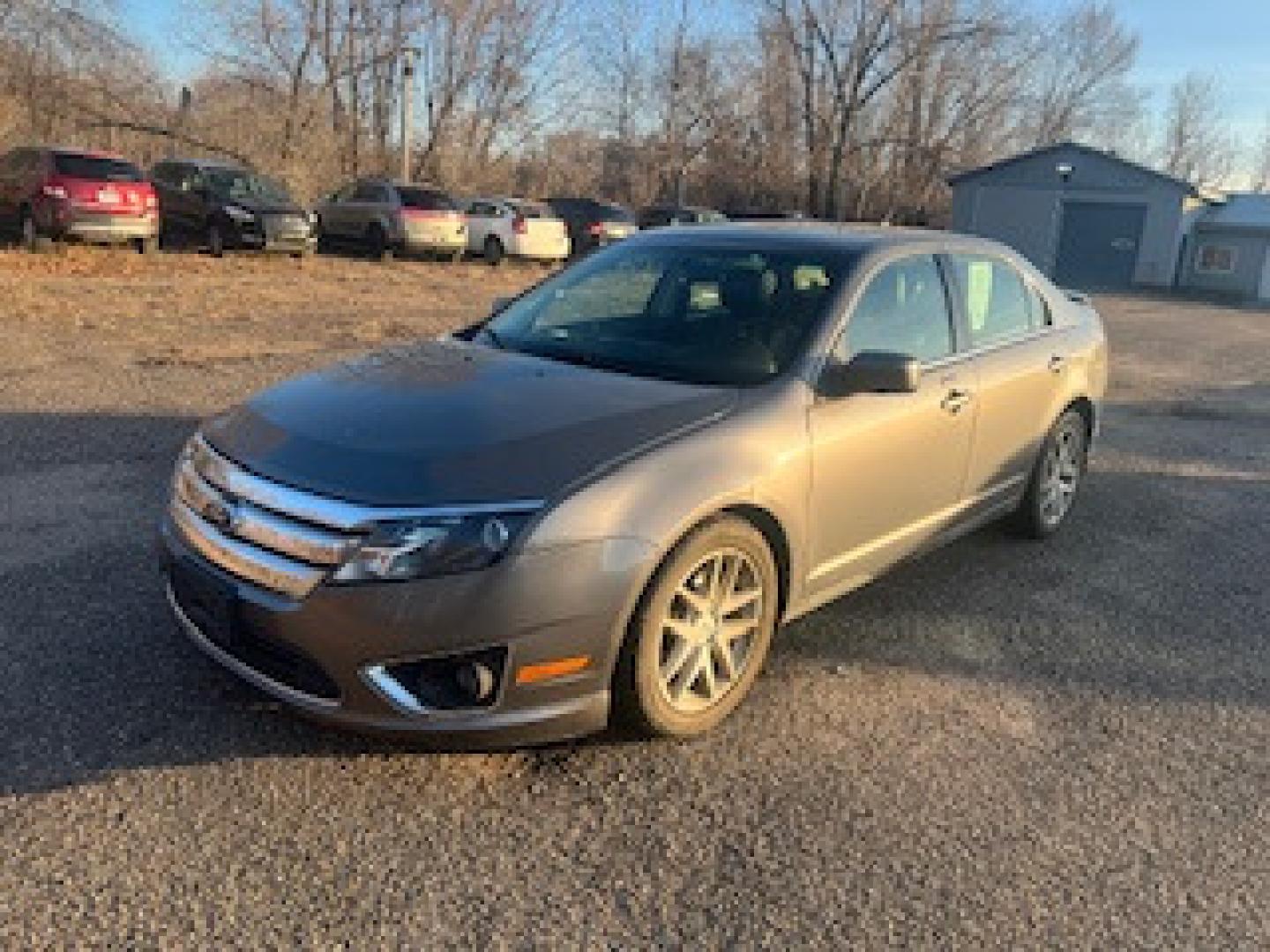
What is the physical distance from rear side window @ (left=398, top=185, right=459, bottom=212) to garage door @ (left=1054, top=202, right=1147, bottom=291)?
2485 cm

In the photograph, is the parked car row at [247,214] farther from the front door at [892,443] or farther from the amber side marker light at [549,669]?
the amber side marker light at [549,669]

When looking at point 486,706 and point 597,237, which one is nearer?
point 486,706

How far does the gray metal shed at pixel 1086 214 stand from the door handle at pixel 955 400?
117 ft

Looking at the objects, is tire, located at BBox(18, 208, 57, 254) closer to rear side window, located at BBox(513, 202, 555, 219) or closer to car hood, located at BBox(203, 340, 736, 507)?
rear side window, located at BBox(513, 202, 555, 219)

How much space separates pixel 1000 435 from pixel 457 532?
2.95 m

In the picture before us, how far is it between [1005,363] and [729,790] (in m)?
2.66

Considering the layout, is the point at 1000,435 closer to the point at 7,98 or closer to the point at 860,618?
A: the point at 860,618

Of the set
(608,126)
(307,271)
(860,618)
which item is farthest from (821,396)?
(608,126)

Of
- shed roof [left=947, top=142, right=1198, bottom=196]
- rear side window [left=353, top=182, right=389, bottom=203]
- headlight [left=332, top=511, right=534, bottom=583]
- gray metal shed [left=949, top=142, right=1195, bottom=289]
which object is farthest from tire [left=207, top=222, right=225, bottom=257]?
shed roof [left=947, top=142, right=1198, bottom=196]

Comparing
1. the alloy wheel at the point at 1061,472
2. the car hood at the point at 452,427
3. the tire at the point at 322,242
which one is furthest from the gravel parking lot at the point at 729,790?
the tire at the point at 322,242

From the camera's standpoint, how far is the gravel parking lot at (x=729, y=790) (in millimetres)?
2588

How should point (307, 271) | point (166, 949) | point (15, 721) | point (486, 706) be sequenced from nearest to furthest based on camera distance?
1. point (166, 949)
2. point (486, 706)
3. point (15, 721)
4. point (307, 271)

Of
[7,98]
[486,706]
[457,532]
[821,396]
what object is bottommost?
[486,706]

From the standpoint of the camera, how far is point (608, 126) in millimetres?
52125
